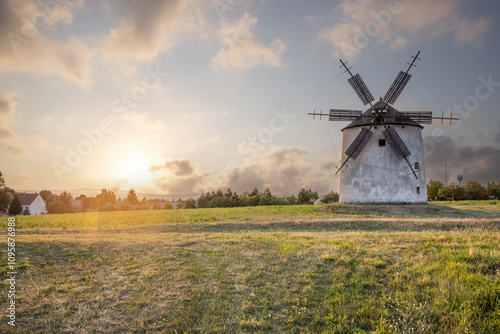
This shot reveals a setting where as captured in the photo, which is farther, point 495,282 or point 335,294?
point 335,294

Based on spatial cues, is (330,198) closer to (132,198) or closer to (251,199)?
(251,199)

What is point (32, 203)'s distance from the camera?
6794 centimetres

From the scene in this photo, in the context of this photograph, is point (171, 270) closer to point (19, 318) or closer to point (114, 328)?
point (114, 328)

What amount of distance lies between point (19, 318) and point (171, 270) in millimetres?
3457

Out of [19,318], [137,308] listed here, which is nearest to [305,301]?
[137,308]

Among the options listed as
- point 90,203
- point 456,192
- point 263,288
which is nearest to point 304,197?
point 456,192

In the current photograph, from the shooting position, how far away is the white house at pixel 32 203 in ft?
218

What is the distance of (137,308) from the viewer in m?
6.68

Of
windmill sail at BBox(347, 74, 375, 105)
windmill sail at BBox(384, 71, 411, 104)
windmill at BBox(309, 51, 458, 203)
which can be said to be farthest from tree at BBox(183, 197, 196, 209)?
windmill sail at BBox(384, 71, 411, 104)

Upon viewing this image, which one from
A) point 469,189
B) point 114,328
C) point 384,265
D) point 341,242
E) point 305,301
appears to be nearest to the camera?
point 114,328

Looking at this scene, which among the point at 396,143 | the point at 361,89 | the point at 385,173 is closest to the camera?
the point at 396,143

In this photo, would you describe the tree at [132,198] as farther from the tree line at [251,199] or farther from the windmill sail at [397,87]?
the windmill sail at [397,87]

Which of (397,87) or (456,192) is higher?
(397,87)

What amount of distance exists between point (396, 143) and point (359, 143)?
12.0 ft
